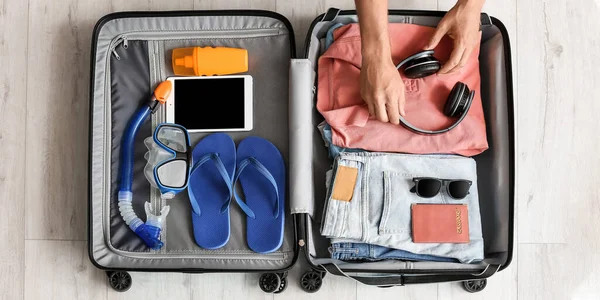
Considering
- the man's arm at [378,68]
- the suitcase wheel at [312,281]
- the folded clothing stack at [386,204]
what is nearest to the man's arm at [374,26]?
the man's arm at [378,68]

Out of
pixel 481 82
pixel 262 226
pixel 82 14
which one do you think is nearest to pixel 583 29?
pixel 481 82

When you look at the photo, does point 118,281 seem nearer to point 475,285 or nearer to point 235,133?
point 235,133

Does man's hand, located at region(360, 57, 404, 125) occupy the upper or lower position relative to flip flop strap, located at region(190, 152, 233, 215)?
upper

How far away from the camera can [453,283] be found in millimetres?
1320

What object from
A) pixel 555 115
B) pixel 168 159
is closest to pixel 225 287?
pixel 168 159

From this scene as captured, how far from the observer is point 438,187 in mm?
1149

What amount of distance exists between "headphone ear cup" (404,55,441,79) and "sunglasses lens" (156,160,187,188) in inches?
22.8

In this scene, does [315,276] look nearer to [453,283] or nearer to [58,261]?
[453,283]

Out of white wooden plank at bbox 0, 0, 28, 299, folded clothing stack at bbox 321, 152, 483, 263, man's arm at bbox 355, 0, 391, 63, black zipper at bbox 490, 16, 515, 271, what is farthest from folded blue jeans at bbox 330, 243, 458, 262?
white wooden plank at bbox 0, 0, 28, 299

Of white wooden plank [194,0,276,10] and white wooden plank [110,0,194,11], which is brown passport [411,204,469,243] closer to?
white wooden plank [194,0,276,10]

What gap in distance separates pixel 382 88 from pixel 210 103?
0.44 m

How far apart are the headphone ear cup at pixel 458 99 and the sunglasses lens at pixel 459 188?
162mm

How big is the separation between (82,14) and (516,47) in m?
1.22

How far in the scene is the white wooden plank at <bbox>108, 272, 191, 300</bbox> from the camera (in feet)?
4.39
